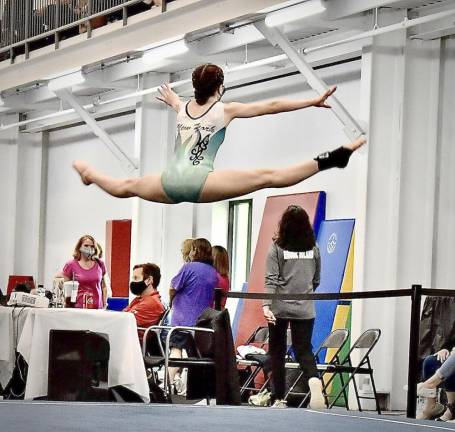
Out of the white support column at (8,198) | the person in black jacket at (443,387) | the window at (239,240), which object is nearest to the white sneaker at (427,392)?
the person in black jacket at (443,387)

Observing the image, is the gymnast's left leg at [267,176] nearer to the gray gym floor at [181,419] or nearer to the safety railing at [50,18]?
the gray gym floor at [181,419]

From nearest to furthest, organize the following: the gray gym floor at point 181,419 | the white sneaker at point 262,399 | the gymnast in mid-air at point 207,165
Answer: the gymnast in mid-air at point 207,165
the gray gym floor at point 181,419
the white sneaker at point 262,399

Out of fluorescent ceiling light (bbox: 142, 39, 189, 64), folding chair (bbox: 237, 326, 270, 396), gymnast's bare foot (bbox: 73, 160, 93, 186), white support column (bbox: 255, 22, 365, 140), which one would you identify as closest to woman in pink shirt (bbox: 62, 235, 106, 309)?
folding chair (bbox: 237, 326, 270, 396)

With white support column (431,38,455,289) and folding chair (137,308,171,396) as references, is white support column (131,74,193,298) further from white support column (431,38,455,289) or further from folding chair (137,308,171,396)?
folding chair (137,308,171,396)

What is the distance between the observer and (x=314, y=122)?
48.1 feet

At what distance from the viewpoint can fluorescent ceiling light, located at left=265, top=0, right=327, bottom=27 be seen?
12078mm

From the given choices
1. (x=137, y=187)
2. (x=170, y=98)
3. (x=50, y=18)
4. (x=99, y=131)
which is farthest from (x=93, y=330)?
(x=50, y=18)

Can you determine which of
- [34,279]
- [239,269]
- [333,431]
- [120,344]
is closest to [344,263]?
[239,269]

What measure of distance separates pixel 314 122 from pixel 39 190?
7619 mm

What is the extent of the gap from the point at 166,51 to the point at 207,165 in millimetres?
8513

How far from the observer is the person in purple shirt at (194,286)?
35.9 ft

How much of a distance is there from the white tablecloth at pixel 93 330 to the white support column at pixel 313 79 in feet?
11.9

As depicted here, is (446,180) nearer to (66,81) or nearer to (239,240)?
(239,240)

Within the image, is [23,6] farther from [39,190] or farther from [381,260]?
[381,260]
